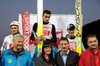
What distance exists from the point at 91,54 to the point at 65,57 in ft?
0.89

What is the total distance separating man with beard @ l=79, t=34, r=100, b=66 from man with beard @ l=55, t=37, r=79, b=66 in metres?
0.10

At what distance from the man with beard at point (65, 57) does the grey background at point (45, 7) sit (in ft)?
5.45

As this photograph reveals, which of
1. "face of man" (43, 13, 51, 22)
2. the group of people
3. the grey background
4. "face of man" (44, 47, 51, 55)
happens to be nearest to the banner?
the grey background

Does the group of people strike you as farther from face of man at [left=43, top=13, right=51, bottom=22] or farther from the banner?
the banner

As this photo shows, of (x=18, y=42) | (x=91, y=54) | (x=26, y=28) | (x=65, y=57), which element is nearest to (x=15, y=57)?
(x=18, y=42)

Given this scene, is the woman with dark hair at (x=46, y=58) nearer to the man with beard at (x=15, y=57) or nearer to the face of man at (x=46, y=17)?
the man with beard at (x=15, y=57)

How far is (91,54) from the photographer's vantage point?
2.98m

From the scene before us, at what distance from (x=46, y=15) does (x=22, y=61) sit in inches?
29.7

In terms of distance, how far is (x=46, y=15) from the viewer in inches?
138

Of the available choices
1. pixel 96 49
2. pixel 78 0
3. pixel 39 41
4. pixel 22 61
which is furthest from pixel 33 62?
pixel 78 0

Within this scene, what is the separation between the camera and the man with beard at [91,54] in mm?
2928

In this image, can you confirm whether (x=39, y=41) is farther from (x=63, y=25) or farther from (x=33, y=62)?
(x=63, y=25)

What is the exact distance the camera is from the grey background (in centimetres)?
455

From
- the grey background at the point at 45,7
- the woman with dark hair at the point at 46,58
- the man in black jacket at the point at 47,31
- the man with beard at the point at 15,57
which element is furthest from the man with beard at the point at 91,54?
the grey background at the point at 45,7
